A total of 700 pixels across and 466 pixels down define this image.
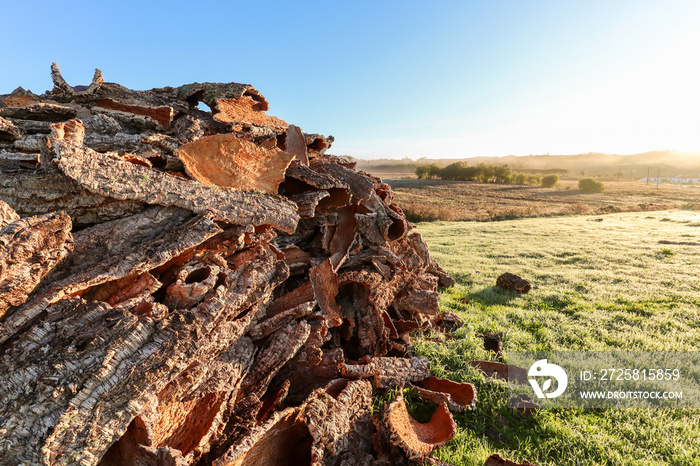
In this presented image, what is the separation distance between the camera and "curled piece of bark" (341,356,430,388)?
3.53 m

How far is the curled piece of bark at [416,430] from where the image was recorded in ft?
9.36

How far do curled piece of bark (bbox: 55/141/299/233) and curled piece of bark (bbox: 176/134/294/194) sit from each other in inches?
9.7

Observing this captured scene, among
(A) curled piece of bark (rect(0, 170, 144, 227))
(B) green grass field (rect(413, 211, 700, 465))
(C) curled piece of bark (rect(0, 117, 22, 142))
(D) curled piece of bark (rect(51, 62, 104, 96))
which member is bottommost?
(B) green grass field (rect(413, 211, 700, 465))

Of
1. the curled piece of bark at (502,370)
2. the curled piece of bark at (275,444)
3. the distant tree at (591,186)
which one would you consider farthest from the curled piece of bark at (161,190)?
the distant tree at (591,186)

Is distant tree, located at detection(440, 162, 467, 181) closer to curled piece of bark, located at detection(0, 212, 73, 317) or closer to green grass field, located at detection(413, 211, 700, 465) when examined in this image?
green grass field, located at detection(413, 211, 700, 465)

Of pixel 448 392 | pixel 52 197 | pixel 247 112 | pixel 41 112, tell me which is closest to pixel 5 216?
pixel 52 197

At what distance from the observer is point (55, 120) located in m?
4.09

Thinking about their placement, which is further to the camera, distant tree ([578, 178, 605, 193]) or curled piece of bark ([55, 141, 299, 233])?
distant tree ([578, 178, 605, 193])

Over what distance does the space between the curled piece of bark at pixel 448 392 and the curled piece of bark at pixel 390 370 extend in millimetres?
97

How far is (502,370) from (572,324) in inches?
109

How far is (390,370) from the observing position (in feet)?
12.4

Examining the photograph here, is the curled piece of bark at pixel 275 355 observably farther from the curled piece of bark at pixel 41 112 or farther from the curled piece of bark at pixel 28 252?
the curled piece of bark at pixel 41 112

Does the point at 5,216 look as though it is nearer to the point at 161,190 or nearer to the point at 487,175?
the point at 161,190

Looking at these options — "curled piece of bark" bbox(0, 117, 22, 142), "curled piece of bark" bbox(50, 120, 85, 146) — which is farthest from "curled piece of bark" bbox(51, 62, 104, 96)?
"curled piece of bark" bbox(50, 120, 85, 146)
